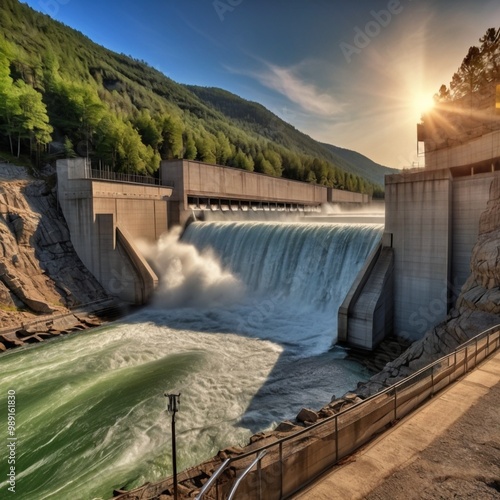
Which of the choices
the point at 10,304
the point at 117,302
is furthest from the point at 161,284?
the point at 10,304

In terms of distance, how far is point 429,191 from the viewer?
17406mm

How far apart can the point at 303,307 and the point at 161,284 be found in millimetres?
10511

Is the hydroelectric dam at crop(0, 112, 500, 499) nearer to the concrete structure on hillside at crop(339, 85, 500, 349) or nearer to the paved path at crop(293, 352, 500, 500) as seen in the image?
the concrete structure on hillside at crop(339, 85, 500, 349)

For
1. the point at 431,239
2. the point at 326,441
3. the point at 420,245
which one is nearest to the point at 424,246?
the point at 420,245

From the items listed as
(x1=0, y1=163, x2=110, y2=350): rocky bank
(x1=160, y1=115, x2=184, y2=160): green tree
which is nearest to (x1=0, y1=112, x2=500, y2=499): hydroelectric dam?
(x1=0, y1=163, x2=110, y2=350): rocky bank

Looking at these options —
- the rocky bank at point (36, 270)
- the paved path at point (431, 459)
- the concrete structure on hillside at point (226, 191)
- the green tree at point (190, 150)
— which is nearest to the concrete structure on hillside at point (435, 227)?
the paved path at point (431, 459)

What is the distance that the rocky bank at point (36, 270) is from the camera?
1906 cm

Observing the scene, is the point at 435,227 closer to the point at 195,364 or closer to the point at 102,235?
the point at 195,364

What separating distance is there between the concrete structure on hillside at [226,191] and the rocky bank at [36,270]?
9.74 m

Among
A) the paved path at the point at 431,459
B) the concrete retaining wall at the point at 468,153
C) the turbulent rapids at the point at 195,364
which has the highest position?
the concrete retaining wall at the point at 468,153

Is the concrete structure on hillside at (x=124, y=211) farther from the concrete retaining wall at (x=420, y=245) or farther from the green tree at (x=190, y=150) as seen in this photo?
the green tree at (x=190, y=150)

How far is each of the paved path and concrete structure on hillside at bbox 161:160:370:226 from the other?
27.4 metres

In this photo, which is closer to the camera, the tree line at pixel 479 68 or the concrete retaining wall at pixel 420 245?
the concrete retaining wall at pixel 420 245

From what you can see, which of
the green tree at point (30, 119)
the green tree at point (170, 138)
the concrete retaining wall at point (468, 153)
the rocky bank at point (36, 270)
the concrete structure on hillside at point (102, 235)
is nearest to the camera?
the concrete retaining wall at point (468, 153)
